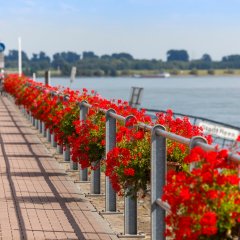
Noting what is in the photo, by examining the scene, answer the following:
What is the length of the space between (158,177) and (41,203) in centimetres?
347

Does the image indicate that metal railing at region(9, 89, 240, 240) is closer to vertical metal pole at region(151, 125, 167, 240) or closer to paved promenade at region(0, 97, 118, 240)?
vertical metal pole at region(151, 125, 167, 240)

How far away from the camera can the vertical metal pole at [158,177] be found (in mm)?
6676

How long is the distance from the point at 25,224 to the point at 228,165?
165 inches

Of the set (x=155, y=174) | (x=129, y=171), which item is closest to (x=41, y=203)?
(x=129, y=171)

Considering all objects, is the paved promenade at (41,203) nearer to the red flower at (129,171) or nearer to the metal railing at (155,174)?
the metal railing at (155,174)

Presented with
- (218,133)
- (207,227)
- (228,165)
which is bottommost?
(218,133)

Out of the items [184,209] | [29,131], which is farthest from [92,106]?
[29,131]

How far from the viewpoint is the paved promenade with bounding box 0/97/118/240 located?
8.19m

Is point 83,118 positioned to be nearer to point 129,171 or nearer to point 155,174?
point 129,171

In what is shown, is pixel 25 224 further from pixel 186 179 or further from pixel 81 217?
pixel 186 179

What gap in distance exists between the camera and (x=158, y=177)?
22.0 feet

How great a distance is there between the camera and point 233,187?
4707 mm

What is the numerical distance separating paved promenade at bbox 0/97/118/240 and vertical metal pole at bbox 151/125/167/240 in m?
1.39

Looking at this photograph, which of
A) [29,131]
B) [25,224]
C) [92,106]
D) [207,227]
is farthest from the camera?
[29,131]
